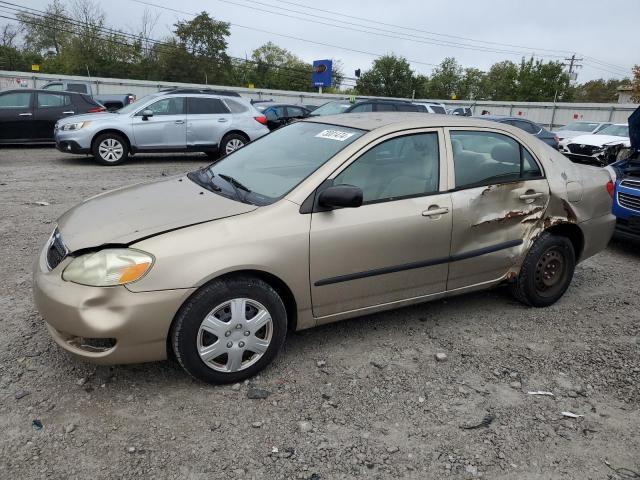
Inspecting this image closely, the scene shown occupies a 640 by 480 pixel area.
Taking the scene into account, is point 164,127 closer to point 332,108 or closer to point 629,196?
A: point 332,108

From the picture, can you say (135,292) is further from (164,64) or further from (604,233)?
(164,64)

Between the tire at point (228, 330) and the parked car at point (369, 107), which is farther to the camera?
the parked car at point (369, 107)

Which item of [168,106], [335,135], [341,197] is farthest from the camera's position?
[168,106]

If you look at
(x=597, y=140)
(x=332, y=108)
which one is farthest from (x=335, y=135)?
(x=597, y=140)

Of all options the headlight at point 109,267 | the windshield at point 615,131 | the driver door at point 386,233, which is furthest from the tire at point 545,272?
the windshield at point 615,131

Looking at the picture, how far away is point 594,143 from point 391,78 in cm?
4922

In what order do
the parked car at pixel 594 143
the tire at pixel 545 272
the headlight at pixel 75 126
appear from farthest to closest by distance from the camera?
1. the parked car at pixel 594 143
2. the headlight at pixel 75 126
3. the tire at pixel 545 272

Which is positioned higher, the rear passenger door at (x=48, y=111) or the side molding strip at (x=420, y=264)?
the rear passenger door at (x=48, y=111)

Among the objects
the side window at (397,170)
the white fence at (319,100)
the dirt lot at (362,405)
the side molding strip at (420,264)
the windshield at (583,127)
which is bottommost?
the dirt lot at (362,405)

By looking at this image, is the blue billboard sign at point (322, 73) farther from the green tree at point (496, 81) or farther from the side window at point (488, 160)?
the side window at point (488, 160)

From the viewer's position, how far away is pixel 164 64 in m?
54.4

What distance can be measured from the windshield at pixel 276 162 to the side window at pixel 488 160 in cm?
80

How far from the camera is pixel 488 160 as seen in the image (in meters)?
3.83

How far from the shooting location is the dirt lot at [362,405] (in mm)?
2404
